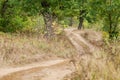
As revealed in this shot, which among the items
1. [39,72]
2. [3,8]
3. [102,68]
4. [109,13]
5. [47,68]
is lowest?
[47,68]

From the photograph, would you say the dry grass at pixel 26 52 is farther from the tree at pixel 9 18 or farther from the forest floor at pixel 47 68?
the tree at pixel 9 18

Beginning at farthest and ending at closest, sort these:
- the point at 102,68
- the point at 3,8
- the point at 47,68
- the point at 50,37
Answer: the point at 3,8, the point at 50,37, the point at 47,68, the point at 102,68

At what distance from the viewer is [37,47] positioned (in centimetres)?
1641

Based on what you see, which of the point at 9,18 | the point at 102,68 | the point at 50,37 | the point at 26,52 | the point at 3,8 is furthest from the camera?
the point at 9,18

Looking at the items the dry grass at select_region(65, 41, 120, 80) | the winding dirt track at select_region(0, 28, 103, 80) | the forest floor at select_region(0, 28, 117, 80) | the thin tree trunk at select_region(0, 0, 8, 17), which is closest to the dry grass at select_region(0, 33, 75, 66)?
the forest floor at select_region(0, 28, 117, 80)

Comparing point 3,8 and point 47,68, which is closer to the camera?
point 47,68

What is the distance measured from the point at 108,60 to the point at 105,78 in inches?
66.0

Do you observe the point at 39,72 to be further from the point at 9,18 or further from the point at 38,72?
the point at 9,18

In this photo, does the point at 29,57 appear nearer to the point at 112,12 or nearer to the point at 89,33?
the point at 112,12

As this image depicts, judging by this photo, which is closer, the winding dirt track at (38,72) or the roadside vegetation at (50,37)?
the roadside vegetation at (50,37)

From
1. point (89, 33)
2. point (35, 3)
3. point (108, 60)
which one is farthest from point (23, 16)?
point (108, 60)

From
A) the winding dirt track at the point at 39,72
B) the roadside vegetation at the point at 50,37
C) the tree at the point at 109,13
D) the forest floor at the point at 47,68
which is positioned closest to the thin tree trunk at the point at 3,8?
the roadside vegetation at the point at 50,37

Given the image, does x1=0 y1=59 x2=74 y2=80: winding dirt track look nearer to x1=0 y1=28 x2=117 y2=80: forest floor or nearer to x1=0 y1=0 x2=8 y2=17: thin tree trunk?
x1=0 y1=28 x2=117 y2=80: forest floor

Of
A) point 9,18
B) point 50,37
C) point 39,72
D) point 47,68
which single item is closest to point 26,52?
point 47,68
